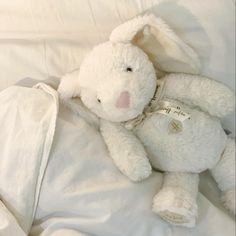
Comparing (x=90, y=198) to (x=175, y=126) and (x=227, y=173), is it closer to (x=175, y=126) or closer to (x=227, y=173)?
(x=175, y=126)

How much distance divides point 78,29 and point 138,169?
1.11ft

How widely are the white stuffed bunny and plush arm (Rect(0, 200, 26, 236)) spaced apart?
23 cm

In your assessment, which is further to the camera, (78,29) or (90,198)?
(78,29)

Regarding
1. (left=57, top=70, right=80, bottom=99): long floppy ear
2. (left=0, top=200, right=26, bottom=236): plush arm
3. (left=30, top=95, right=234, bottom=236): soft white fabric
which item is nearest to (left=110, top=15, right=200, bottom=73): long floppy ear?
(left=57, top=70, right=80, bottom=99): long floppy ear

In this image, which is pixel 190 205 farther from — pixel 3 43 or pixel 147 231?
pixel 3 43

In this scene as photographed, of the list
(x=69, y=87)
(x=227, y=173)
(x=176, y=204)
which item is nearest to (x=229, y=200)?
(x=227, y=173)

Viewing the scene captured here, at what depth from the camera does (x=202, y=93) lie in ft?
2.87

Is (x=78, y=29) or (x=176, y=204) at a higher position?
(x=78, y=29)

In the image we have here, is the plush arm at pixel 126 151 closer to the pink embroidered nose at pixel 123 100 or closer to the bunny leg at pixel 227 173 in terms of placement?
the pink embroidered nose at pixel 123 100

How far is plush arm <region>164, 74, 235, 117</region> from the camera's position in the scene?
34.1 inches

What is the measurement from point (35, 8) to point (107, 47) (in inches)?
7.8

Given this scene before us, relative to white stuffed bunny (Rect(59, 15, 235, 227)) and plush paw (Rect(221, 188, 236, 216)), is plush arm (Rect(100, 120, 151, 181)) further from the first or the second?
plush paw (Rect(221, 188, 236, 216))

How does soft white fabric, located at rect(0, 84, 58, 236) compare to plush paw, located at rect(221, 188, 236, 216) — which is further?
plush paw, located at rect(221, 188, 236, 216)

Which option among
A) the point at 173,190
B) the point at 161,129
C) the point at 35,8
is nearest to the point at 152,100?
the point at 161,129
